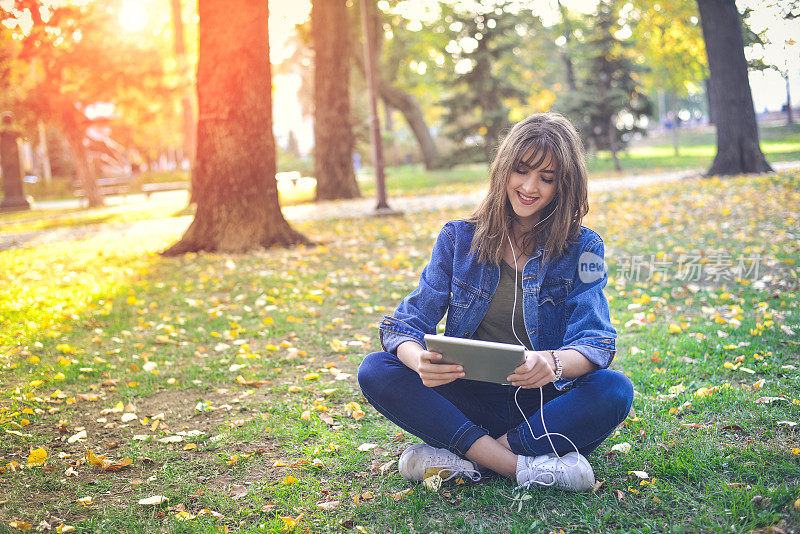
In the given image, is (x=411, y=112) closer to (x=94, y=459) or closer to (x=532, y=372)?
(x=94, y=459)

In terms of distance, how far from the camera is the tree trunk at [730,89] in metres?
14.1

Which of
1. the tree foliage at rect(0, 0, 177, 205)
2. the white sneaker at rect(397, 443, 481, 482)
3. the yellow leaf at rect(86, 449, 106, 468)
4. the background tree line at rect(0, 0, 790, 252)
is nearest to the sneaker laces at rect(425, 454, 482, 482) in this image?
the white sneaker at rect(397, 443, 481, 482)

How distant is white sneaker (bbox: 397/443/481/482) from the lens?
2896 mm

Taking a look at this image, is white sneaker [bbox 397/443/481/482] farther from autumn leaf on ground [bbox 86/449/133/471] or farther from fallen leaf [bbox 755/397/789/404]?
fallen leaf [bbox 755/397/789/404]

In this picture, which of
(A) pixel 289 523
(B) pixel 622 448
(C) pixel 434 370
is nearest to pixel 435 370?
(C) pixel 434 370

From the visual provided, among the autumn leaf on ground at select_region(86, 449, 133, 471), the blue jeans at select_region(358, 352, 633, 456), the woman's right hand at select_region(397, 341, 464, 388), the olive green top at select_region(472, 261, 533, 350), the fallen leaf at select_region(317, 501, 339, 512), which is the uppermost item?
the olive green top at select_region(472, 261, 533, 350)

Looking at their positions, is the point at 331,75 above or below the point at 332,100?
above

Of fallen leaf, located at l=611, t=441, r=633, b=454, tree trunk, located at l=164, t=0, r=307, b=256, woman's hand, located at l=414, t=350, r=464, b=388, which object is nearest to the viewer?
woman's hand, located at l=414, t=350, r=464, b=388

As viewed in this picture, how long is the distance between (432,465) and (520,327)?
0.70m

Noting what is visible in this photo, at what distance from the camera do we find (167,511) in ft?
9.40

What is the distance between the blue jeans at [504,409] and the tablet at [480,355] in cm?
36

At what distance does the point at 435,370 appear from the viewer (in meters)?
2.59

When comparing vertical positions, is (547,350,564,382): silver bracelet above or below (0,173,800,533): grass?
above

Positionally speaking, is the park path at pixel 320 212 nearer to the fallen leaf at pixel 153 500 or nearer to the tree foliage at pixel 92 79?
the tree foliage at pixel 92 79
